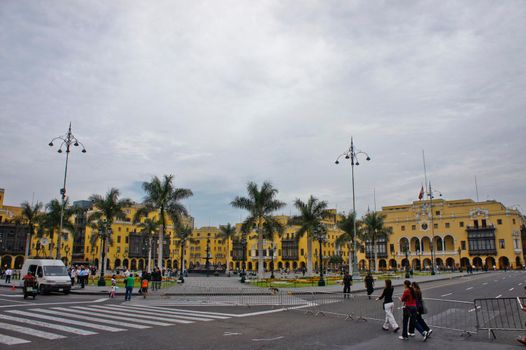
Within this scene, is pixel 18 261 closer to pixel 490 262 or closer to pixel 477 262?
pixel 477 262

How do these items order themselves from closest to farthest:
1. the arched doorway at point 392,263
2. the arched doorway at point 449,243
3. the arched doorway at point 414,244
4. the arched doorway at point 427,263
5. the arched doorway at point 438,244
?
the arched doorway at point 449,243, the arched doorway at point 438,244, the arched doorway at point 427,263, the arched doorway at point 414,244, the arched doorway at point 392,263

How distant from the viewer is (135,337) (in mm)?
11281

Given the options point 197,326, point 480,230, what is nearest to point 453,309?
point 197,326

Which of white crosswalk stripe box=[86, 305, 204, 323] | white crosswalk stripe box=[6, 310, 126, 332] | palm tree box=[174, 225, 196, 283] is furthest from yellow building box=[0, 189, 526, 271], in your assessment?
white crosswalk stripe box=[6, 310, 126, 332]

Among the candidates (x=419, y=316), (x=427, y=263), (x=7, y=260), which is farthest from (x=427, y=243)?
(x=419, y=316)

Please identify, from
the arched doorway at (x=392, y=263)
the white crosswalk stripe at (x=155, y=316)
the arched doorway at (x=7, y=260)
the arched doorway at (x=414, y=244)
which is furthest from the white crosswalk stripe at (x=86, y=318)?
the arched doorway at (x=392, y=263)

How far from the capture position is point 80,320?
14281 mm

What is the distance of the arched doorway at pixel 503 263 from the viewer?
291ft

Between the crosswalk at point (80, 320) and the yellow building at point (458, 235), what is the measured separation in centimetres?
7591

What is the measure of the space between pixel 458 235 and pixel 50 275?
293 feet

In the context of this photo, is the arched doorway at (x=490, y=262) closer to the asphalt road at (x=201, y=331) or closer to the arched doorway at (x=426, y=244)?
the arched doorway at (x=426, y=244)

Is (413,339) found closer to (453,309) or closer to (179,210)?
(453,309)

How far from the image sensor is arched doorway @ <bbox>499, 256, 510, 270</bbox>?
88625 mm

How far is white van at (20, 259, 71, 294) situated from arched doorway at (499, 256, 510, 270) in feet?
298
